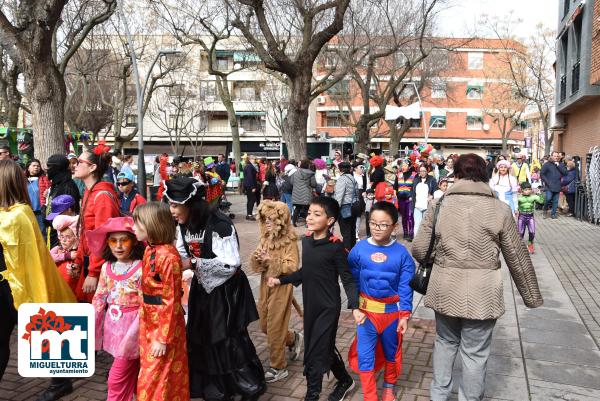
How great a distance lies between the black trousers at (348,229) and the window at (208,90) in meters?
38.1

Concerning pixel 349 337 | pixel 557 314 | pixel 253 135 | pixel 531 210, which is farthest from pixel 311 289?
pixel 253 135

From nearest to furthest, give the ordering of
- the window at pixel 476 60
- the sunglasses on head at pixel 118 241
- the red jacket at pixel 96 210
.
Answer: the sunglasses on head at pixel 118 241 → the red jacket at pixel 96 210 → the window at pixel 476 60

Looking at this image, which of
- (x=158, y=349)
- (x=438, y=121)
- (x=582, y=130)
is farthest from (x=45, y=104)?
(x=438, y=121)

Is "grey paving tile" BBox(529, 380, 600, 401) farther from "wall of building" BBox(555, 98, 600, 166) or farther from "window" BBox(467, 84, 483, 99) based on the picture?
"window" BBox(467, 84, 483, 99)

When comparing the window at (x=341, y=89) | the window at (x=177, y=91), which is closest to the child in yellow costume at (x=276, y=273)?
the window at (x=341, y=89)

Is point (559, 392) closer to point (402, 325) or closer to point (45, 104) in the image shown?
point (402, 325)

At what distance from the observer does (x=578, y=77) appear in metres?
18.7

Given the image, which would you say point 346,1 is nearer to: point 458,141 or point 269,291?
point 269,291

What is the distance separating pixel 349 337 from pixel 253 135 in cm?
4884

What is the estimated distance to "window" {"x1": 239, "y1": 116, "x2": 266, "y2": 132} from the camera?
174ft

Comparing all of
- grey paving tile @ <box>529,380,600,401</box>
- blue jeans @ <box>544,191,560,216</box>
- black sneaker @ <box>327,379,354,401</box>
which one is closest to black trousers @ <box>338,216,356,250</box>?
grey paving tile @ <box>529,380,600,401</box>

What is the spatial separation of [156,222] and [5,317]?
144cm

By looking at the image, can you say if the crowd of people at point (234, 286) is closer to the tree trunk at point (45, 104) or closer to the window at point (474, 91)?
the tree trunk at point (45, 104)

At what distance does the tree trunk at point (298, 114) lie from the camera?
1569cm
